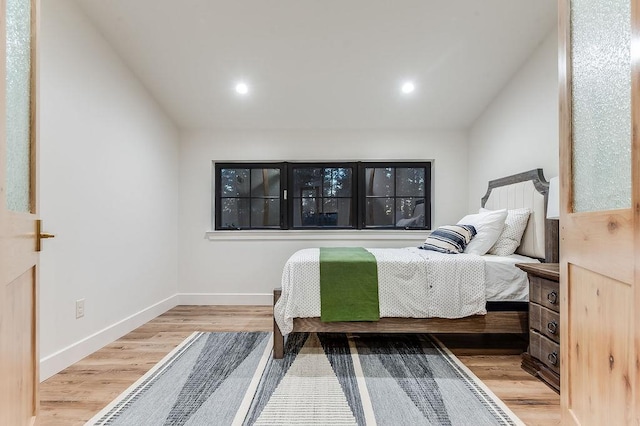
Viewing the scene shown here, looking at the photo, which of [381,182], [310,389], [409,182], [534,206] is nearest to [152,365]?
[310,389]

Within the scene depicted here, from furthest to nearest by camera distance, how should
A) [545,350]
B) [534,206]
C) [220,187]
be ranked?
1. [220,187]
2. [534,206]
3. [545,350]

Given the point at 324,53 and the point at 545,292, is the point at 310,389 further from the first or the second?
the point at 324,53

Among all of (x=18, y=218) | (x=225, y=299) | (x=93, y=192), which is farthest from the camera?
(x=225, y=299)

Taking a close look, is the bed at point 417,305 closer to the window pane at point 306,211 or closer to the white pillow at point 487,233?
the white pillow at point 487,233

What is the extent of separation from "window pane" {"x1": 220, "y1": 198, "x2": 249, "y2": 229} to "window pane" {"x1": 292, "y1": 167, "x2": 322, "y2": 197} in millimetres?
628

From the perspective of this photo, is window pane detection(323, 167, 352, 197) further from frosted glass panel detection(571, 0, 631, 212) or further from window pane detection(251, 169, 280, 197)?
frosted glass panel detection(571, 0, 631, 212)

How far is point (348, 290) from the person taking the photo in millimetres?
2225

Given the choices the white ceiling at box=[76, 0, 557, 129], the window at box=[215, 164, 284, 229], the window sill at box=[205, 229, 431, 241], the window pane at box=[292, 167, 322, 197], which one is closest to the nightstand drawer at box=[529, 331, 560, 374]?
the window sill at box=[205, 229, 431, 241]

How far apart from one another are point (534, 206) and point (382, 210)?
1.65 metres

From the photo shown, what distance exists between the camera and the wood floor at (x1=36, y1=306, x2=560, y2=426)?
1.66 meters

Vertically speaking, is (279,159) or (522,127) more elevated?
(522,127)

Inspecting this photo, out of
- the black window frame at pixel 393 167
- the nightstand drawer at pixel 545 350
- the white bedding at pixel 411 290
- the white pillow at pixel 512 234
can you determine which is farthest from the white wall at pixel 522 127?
the nightstand drawer at pixel 545 350

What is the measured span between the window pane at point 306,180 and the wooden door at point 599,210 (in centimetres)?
289

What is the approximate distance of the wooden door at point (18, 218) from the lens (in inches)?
33.5
